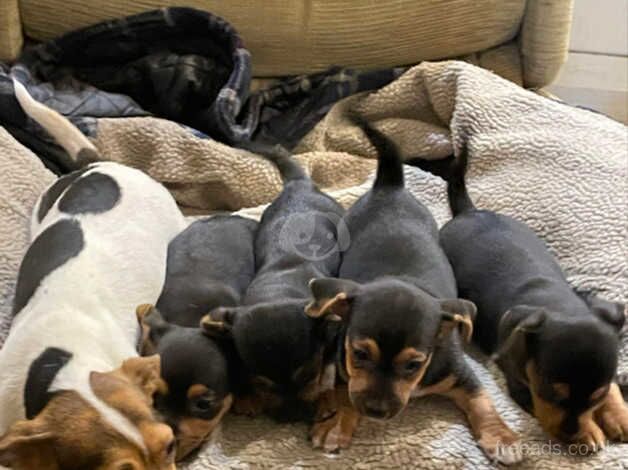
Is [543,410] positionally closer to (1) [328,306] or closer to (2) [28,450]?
(1) [328,306]

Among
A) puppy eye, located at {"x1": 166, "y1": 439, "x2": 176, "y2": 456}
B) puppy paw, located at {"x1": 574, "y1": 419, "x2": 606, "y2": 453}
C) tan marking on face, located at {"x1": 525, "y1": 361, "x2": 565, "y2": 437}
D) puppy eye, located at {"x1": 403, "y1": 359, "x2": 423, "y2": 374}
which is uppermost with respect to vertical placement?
puppy eye, located at {"x1": 403, "y1": 359, "x2": 423, "y2": 374}

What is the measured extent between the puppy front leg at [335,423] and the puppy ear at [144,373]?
0.31 meters

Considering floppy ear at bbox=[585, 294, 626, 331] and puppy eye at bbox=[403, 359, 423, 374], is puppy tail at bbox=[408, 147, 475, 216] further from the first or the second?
puppy eye at bbox=[403, 359, 423, 374]

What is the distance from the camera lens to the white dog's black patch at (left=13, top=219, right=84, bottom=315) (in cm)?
182

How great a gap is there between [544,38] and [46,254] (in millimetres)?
1581

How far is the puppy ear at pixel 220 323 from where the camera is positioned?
5.50ft

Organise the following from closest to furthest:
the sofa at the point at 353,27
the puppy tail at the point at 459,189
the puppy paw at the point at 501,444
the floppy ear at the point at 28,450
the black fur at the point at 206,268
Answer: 1. the floppy ear at the point at 28,450
2. the puppy paw at the point at 501,444
3. the black fur at the point at 206,268
4. the puppy tail at the point at 459,189
5. the sofa at the point at 353,27

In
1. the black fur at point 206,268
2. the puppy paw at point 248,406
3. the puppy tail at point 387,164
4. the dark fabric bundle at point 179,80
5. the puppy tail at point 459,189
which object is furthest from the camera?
the dark fabric bundle at point 179,80

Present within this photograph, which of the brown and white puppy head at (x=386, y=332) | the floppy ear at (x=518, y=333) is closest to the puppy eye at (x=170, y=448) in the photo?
the brown and white puppy head at (x=386, y=332)

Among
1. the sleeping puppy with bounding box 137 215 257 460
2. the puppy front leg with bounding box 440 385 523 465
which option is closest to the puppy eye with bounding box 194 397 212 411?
the sleeping puppy with bounding box 137 215 257 460

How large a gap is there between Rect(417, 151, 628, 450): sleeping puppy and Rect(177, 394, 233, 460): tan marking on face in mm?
529

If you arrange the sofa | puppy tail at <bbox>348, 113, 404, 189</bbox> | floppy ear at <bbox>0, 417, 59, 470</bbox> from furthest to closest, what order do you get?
the sofa
puppy tail at <bbox>348, 113, 404, 189</bbox>
floppy ear at <bbox>0, 417, 59, 470</bbox>

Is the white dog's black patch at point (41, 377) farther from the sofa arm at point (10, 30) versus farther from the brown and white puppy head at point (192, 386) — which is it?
the sofa arm at point (10, 30)

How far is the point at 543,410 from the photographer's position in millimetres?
1657
